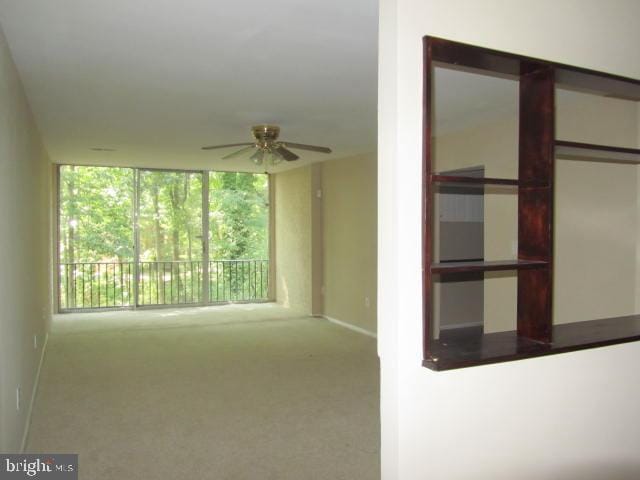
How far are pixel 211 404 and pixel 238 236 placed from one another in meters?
5.16

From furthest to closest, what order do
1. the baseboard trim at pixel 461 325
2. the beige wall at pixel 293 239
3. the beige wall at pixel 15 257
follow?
the beige wall at pixel 293 239 < the baseboard trim at pixel 461 325 < the beige wall at pixel 15 257

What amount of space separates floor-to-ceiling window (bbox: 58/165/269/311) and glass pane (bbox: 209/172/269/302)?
0.06 feet

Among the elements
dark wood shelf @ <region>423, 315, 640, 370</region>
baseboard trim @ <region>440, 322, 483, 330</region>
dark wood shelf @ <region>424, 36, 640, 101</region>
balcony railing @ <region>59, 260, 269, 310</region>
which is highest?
dark wood shelf @ <region>424, 36, 640, 101</region>

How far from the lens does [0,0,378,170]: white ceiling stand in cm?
220

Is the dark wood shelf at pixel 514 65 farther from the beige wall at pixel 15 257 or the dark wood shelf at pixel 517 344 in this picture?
the beige wall at pixel 15 257

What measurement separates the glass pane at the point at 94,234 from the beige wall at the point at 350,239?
320 centimetres

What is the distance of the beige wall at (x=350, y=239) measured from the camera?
20.3 feet

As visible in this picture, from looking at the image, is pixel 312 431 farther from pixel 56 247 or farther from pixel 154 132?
pixel 56 247

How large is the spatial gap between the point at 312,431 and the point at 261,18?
2.44m

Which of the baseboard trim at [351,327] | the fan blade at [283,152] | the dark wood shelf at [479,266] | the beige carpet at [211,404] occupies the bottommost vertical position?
the beige carpet at [211,404]

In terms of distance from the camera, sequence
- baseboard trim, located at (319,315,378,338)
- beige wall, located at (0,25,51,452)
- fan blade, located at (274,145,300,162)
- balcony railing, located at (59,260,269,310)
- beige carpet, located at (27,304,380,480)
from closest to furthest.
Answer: beige wall, located at (0,25,51,452), beige carpet, located at (27,304,380,480), fan blade, located at (274,145,300,162), baseboard trim, located at (319,315,378,338), balcony railing, located at (59,260,269,310)

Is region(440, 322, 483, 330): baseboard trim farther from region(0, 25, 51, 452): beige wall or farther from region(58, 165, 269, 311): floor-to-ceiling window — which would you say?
region(0, 25, 51, 452): beige wall

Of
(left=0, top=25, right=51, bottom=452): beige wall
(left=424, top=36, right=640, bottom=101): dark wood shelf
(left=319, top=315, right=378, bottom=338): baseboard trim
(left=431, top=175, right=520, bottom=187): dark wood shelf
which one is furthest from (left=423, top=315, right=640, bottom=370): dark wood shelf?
(left=319, top=315, right=378, bottom=338): baseboard trim

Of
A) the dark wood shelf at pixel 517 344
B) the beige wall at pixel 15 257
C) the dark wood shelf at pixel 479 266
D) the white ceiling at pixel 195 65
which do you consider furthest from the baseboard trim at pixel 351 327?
the dark wood shelf at pixel 479 266
